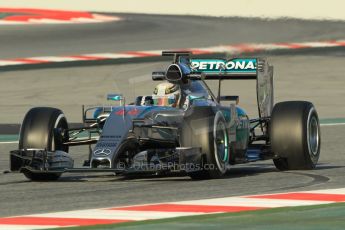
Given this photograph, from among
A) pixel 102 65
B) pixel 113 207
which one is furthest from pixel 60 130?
pixel 102 65

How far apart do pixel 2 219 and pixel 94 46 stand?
73.5ft

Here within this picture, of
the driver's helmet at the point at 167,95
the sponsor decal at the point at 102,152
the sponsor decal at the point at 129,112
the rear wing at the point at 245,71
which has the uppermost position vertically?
the rear wing at the point at 245,71

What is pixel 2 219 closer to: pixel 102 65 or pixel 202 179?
pixel 202 179

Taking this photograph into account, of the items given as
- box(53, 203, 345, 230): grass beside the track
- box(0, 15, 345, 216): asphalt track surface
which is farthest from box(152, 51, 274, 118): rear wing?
box(53, 203, 345, 230): grass beside the track

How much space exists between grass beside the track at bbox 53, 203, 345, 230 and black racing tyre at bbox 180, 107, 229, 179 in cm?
254

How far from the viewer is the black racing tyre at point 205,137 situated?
12547 mm

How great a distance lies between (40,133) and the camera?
520 inches

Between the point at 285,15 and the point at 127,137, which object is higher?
the point at 285,15

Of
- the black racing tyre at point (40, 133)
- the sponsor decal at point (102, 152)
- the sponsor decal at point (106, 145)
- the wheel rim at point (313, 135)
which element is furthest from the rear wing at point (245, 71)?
the sponsor decal at point (102, 152)

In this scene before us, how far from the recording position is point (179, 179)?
13.1 meters

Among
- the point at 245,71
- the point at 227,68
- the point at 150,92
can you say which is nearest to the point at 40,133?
the point at 227,68

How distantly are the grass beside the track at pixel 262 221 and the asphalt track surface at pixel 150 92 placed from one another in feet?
4.11

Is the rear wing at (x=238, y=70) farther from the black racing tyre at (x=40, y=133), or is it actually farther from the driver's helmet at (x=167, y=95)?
the black racing tyre at (x=40, y=133)

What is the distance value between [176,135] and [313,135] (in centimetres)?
205
